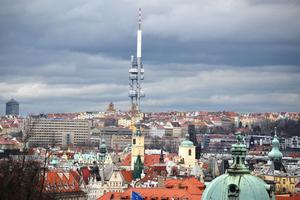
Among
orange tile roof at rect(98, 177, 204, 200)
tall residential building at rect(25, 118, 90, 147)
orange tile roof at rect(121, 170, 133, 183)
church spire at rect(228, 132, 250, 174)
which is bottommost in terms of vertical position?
orange tile roof at rect(98, 177, 204, 200)

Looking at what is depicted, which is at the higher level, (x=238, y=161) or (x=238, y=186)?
(x=238, y=161)

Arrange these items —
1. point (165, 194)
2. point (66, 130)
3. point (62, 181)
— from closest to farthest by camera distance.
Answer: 1. point (165, 194)
2. point (62, 181)
3. point (66, 130)

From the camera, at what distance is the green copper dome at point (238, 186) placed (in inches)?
780

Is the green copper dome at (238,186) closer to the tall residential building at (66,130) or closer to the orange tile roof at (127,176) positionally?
the orange tile roof at (127,176)

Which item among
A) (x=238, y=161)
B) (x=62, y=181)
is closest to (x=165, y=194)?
(x=62, y=181)

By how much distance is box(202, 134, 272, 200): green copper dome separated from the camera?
65.0ft

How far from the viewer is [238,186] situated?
19.9 metres

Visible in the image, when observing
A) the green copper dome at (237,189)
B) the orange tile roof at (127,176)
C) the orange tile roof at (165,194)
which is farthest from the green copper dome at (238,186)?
the orange tile roof at (127,176)

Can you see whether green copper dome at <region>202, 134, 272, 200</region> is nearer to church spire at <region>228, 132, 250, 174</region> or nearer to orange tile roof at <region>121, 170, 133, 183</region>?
church spire at <region>228, 132, 250, 174</region>

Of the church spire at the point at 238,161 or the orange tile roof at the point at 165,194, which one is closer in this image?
the church spire at the point at 238,161

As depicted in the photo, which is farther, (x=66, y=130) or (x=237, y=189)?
(x=66, y=130)

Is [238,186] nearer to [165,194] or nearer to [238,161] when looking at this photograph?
[238,161]

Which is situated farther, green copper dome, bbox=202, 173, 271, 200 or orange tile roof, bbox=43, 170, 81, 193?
orange tile roof, bbox=43, 170, 81, 193

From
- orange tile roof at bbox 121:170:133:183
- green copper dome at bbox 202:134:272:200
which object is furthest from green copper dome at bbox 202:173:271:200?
orange tile roof at bbox 121:170:133:183
